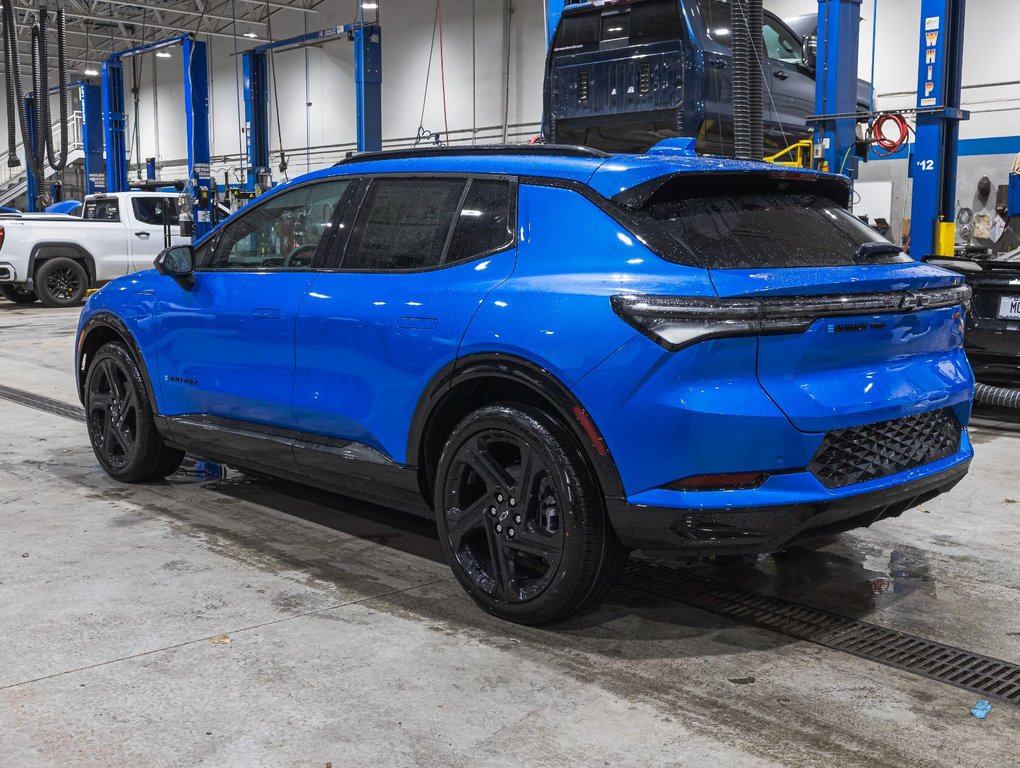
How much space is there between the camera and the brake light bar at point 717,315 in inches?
119

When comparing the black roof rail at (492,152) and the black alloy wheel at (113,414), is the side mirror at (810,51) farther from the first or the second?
the black alloy wheel at (113,414)

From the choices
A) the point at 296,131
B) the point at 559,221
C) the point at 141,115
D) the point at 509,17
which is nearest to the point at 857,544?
the point at 559,221

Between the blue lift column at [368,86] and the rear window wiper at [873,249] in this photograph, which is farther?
the blue lift column at [368,86]

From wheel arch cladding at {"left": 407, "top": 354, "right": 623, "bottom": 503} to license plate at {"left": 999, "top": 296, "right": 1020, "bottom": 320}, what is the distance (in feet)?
15.6

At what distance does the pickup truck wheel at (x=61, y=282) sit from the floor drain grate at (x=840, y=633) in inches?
583

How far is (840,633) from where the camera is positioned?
3508 mm

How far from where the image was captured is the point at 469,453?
360 centimetres

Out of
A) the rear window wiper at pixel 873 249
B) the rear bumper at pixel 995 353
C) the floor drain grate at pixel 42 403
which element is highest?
the rear window wiper at pixel 873 249

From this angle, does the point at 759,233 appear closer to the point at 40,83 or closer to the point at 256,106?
the point at 40,83

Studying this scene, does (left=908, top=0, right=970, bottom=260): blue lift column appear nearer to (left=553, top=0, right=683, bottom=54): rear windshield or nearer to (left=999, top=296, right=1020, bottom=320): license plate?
(left=999, top=296, right=1020, bottom=320): license plate

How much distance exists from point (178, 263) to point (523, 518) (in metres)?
2.35

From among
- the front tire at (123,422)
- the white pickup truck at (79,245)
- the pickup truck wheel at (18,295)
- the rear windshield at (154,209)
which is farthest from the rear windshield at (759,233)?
the pickup truck wheel at (18,295)

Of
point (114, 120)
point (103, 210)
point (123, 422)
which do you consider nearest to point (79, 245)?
point (103, 210)

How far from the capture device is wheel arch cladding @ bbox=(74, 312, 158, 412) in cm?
524
